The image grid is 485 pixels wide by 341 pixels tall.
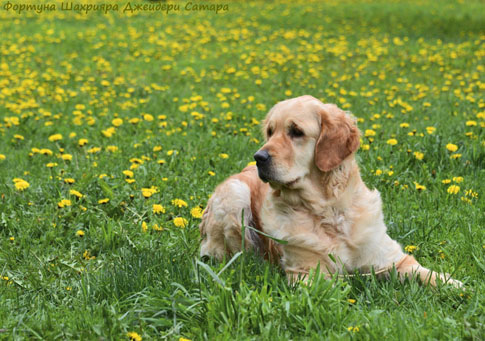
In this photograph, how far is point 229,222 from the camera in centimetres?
371

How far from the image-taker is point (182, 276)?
10.1ft

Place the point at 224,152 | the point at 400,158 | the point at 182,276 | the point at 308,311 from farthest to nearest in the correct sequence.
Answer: the point at 224,152
the point at 400,158
the point at 182,276
the point at 308,311

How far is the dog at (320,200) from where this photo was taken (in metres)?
3.29

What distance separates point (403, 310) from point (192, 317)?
97 cm

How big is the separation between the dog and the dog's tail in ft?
0.85

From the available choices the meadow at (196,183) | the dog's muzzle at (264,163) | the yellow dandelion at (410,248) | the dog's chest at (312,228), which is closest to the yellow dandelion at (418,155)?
the meadow at (196,183)

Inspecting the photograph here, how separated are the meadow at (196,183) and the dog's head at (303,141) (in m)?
0.53

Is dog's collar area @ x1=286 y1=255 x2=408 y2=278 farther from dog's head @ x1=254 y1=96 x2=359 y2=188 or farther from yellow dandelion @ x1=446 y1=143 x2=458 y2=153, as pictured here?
yellow dandelion @ x1=446 y1=143 x2=458 y2=153

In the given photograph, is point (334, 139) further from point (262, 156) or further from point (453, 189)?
point (453, 189)

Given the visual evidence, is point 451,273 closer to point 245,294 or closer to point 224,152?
point 245,294

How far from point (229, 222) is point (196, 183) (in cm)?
Result: 114

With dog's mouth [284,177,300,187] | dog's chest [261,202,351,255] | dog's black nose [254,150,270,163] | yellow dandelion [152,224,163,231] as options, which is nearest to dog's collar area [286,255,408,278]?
dog's chest [261,202,351,255]

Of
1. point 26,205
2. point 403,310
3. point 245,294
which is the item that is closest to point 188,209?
point 26,205

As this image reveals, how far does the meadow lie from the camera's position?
2742mm
